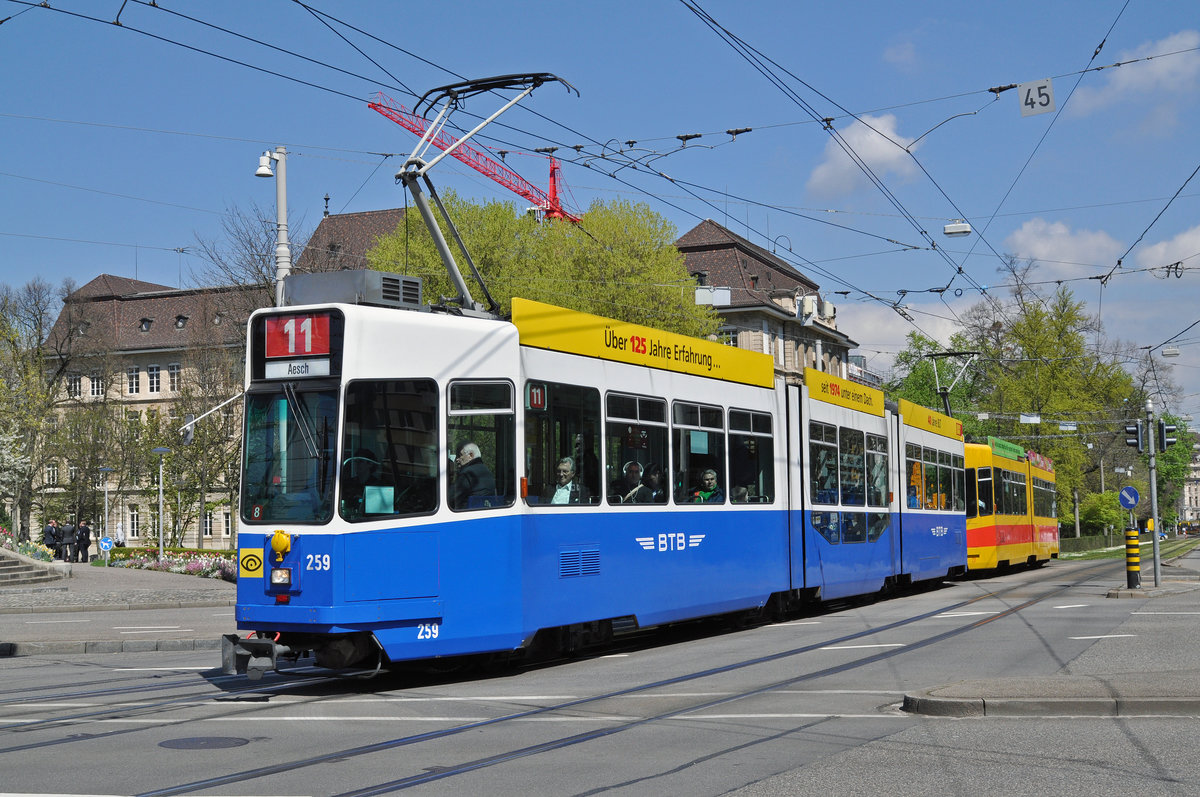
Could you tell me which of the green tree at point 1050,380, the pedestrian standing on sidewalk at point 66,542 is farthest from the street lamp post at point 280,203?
the green tree at point 1050,380

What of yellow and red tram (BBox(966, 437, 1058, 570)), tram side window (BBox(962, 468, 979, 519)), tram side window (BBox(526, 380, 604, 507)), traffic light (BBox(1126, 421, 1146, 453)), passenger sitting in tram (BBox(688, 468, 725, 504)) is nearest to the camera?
tram side window (BBox(526, 380, 604, 507))

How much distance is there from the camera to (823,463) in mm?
18938

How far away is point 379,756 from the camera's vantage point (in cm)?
772

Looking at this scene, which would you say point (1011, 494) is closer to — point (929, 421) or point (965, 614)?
point (929, 421)

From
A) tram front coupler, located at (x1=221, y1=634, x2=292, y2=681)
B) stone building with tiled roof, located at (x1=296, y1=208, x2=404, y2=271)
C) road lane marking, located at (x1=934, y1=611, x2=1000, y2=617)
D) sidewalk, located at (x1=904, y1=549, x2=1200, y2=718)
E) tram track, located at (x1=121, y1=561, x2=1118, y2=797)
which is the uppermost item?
stone building with tiled roof, located at (x1=296, y1=208, x2=404, y2=271)

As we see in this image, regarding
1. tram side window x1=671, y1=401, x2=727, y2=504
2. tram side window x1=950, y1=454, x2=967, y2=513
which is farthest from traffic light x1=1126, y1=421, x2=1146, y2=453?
tram side window x1=671, y1=401, x2=727, y2=504

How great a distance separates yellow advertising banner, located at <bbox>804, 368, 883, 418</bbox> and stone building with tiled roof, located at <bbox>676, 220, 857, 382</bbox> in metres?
49.9

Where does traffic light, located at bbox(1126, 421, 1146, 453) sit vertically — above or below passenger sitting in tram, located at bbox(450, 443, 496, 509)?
above

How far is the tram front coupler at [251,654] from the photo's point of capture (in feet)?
34.3

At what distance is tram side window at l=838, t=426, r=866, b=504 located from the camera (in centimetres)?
1984

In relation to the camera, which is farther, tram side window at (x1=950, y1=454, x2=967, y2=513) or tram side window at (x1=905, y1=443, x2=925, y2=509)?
tram side window at (x1=950, y1=454, x2=967, y2=513)

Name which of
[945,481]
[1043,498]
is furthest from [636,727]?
[1043,498]

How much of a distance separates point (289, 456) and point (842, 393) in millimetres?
11042

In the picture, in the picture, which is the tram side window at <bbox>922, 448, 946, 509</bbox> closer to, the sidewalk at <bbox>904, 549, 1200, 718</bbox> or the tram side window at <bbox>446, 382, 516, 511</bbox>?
the sidewalk at <bbox>904, 549, 1200, 718</bbox>
